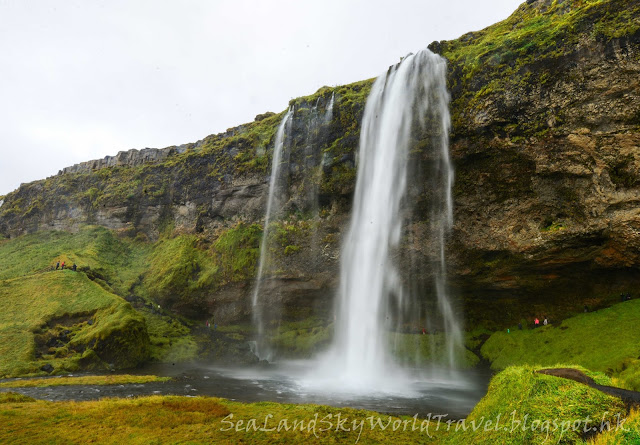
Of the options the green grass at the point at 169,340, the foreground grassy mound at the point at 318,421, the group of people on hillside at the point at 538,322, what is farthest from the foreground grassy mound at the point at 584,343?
the green grass at the point at 169,340

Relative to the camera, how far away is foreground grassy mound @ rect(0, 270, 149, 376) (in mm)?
27969

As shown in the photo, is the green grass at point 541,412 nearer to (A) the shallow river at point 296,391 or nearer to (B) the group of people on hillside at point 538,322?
(A) the shallow river at point 296,391

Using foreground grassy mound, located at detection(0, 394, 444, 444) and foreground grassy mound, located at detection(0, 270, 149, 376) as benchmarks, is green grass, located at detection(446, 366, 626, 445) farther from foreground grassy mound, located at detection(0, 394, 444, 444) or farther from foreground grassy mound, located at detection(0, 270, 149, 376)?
foreground grassy mound, located at detection(0, 270, 149, 376)

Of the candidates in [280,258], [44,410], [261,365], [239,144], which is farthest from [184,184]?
[44,410]

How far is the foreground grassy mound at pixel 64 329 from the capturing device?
1101 inches

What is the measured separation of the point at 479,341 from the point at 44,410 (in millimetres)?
33377

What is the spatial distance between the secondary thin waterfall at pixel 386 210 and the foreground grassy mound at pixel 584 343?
506cm

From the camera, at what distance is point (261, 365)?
34.3 meters

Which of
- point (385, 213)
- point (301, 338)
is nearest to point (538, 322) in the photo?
point (385, 213)

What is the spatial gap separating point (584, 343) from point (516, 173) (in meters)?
13.7

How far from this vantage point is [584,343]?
24.6m

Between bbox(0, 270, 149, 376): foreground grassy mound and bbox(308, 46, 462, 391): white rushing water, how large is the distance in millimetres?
17959

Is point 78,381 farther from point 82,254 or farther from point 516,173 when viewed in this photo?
point 516,173

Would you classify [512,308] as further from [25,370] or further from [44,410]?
[25,370]
